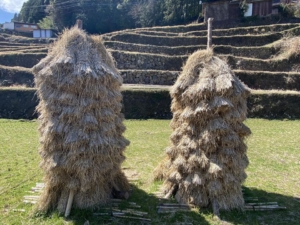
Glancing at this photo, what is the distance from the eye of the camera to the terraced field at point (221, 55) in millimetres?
19703

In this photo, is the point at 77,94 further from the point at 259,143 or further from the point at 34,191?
the point at 259,143

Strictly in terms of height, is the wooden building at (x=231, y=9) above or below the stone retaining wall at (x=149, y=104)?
above

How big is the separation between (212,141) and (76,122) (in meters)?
3.21

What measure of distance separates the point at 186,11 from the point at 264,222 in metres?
46.2

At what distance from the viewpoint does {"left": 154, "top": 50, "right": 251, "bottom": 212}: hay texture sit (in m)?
6.52

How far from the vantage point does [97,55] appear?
6750 mm

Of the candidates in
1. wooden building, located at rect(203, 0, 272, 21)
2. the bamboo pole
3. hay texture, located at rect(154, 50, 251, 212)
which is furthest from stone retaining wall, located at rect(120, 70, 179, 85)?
wooden building, located at rect(203, 0, 272, 21)

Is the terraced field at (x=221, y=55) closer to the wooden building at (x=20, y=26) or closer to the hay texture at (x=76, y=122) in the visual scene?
the hay texture at (x=76, y=122)

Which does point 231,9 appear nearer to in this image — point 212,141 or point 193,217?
point 212,141

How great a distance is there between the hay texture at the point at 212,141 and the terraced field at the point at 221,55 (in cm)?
1144

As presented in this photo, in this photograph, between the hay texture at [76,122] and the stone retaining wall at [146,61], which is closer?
the hay texture at [76,122]

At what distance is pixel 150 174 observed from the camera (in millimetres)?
9133

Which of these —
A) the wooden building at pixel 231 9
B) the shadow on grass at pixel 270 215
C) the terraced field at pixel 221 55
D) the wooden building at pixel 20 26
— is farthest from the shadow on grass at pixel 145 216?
the wooden building at pixel 20 26

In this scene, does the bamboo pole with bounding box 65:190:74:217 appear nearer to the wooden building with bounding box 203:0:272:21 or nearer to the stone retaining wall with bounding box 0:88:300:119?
the stone retaining wall with bounding box 0:88:300:119
